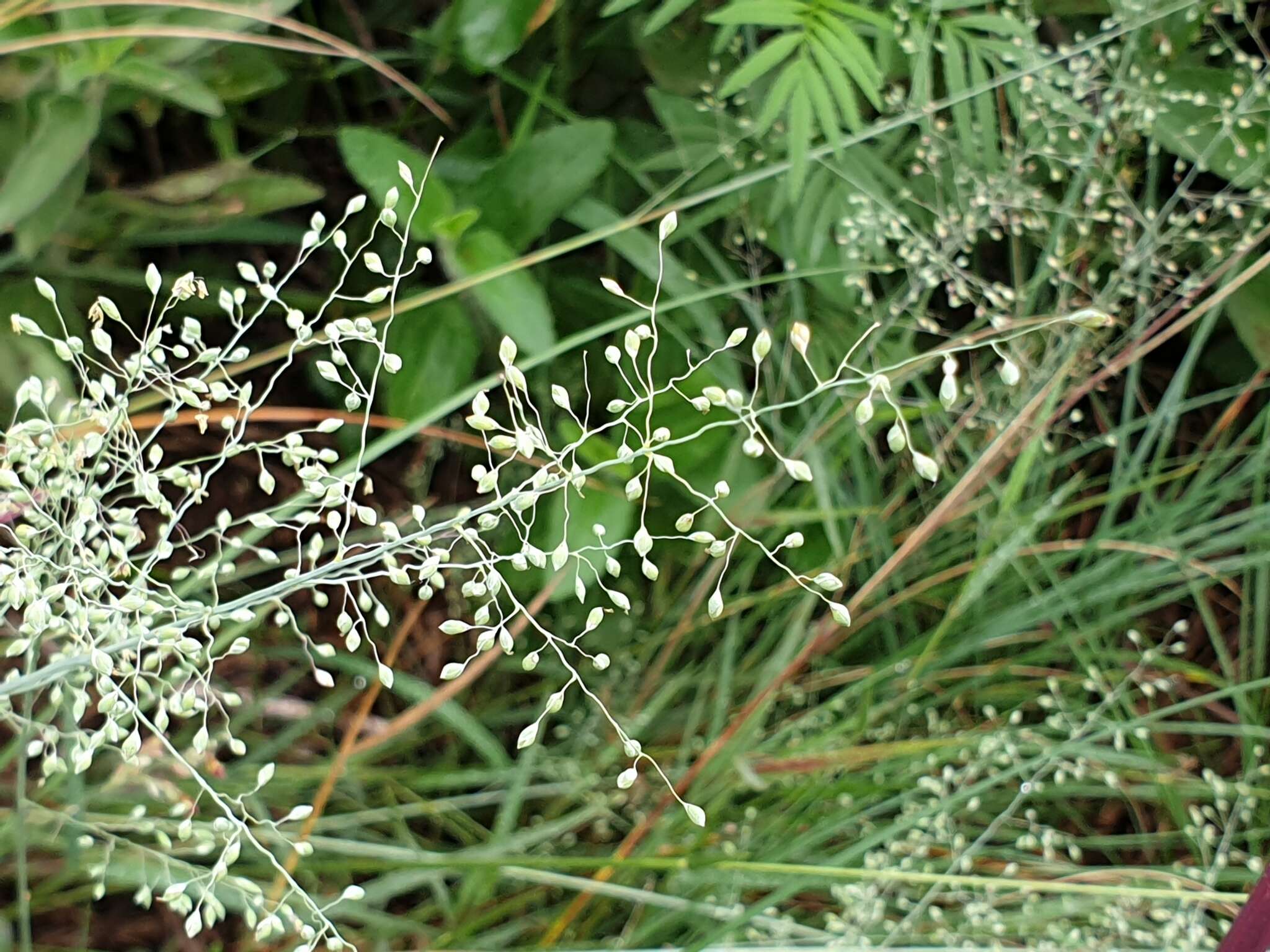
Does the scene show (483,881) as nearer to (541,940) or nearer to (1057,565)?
(541,940)

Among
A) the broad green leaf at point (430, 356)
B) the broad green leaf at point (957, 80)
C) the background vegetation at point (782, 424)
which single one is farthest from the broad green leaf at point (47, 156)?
the broad green leaf at point (957, 80)

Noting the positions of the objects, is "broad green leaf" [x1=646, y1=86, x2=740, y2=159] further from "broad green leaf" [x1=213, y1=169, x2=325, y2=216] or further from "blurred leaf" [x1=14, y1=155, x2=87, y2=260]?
"blurred leaf" [x1=14, y1=155, x2=87, y2=260]

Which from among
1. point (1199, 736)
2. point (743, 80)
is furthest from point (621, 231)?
point (1199, 736)

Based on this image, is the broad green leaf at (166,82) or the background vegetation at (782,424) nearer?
the broad green leaf at (166,82)

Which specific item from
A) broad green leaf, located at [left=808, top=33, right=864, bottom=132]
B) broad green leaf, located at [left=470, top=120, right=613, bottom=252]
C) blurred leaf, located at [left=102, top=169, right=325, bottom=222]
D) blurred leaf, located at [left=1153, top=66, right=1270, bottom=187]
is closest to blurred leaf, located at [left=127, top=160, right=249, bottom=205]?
blurred leaf, located at [left=102, top=169, right=325, bottom=222]

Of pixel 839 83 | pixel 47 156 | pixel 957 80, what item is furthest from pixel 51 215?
pixel 957 80

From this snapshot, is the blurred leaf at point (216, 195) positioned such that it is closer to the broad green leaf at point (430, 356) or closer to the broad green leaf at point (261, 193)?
the broad green leaf at point (261, 193)
